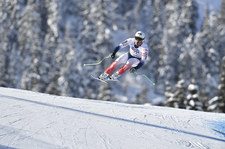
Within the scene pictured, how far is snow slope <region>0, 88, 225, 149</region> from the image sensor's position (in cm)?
527

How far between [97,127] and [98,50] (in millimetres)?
26850

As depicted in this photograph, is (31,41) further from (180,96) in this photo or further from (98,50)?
(180,96)

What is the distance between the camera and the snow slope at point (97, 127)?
5.27 metres

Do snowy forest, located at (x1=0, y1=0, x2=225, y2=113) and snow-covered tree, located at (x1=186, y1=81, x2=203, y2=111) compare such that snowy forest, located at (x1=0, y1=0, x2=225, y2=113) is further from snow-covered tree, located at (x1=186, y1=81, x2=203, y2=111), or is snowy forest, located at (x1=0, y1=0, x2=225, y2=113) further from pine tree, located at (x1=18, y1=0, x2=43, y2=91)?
snow-covered tree, located at (x1=186, y1=81, x2=203, y2=111)

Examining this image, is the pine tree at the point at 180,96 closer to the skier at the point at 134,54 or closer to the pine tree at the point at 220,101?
the pine tree at the point at 220,101

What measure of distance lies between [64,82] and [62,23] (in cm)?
2062

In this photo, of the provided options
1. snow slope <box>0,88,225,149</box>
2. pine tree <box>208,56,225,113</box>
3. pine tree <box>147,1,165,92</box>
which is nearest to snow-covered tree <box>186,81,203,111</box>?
pine tree <box>208,56,225,113</box>

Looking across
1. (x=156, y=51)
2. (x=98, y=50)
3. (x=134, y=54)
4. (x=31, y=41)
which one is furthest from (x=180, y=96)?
(x=156, y=51)

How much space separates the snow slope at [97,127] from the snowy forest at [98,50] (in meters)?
9.98

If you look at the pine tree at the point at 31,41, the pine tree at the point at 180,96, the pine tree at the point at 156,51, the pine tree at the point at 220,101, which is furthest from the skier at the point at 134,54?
the pine tree at the point at 156,51

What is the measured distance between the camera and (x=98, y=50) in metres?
32.6

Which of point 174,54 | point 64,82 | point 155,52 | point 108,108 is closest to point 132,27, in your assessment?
point 155,52

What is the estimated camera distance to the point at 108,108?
8.33 m

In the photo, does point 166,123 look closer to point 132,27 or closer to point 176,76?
point 176,76
